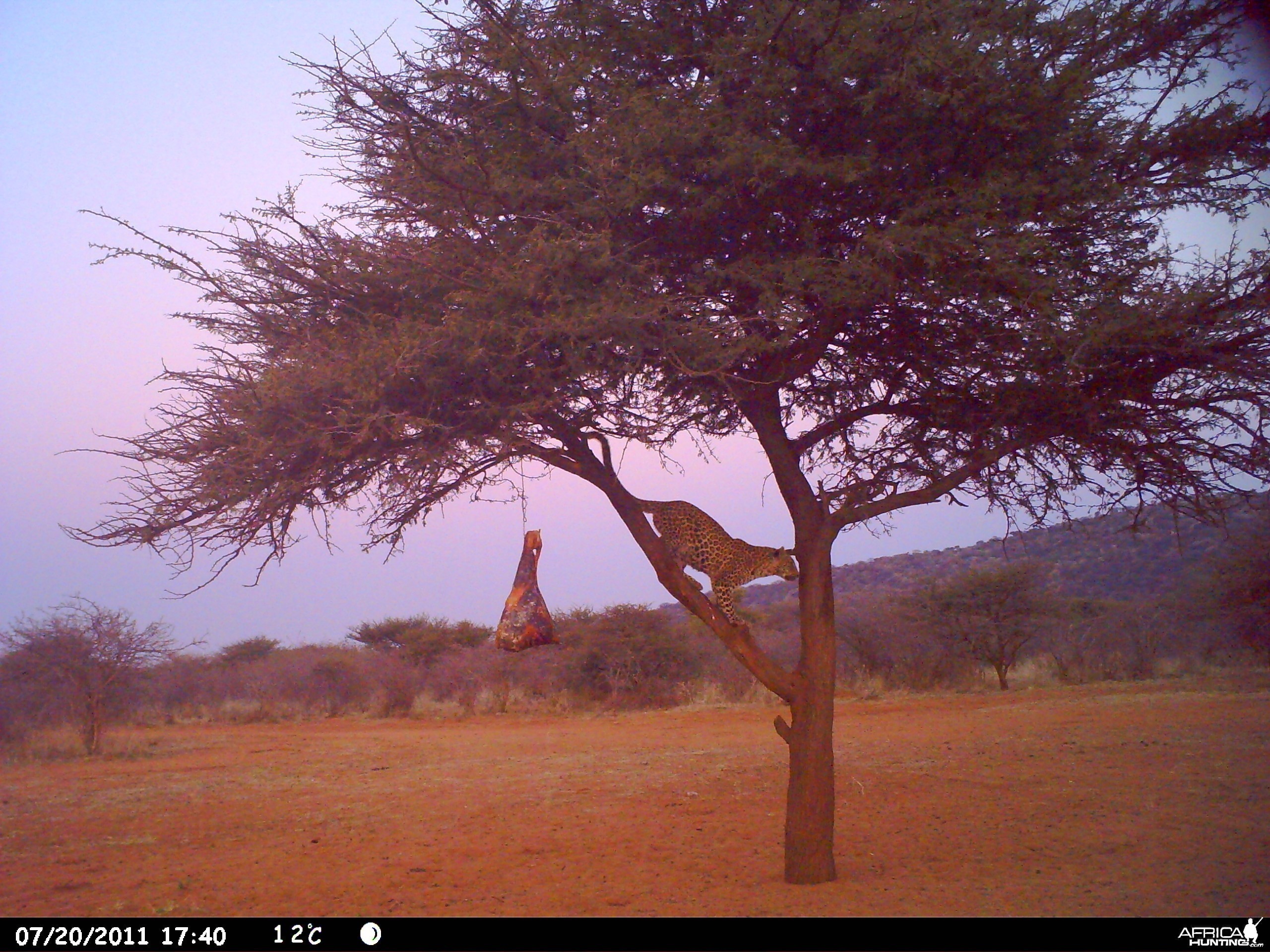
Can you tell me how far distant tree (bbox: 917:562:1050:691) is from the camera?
2650cm

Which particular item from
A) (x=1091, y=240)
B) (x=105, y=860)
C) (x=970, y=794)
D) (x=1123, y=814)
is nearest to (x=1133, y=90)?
(x=1091, y=240)

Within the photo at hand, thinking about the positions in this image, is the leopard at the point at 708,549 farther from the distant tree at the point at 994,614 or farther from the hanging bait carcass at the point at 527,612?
the distant tree at the point at 994,614

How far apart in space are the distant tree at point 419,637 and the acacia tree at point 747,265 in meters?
27.6

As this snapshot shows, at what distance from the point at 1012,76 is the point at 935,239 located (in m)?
1.45

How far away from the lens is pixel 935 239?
660cm

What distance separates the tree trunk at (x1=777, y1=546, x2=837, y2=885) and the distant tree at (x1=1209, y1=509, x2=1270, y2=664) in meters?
16.9

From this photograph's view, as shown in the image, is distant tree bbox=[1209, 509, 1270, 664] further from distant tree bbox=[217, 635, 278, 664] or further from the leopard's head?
distant tree bbox=[217, 635, 278, 664]

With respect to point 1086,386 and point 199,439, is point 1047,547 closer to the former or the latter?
point 1086,386

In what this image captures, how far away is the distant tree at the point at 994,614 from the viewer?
26.5 metres

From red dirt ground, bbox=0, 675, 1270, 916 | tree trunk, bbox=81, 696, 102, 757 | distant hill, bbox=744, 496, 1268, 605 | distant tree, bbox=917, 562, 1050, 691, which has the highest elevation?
distant hill, bbox=744, 496, 1268, 605

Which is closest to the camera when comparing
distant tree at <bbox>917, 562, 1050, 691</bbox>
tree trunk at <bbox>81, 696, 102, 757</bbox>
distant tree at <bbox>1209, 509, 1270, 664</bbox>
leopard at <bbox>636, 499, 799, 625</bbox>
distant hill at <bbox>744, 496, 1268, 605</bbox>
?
leopard at <bbox>636, 499, 799, 625</bbox>

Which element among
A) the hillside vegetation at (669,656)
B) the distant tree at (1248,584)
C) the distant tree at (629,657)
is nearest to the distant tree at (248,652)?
the hillside vegetation at (669,656)

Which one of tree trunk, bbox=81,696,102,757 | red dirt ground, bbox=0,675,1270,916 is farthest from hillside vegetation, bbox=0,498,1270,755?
red dirt ground, bbox=0,675,1270,916

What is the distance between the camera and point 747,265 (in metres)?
7.16
